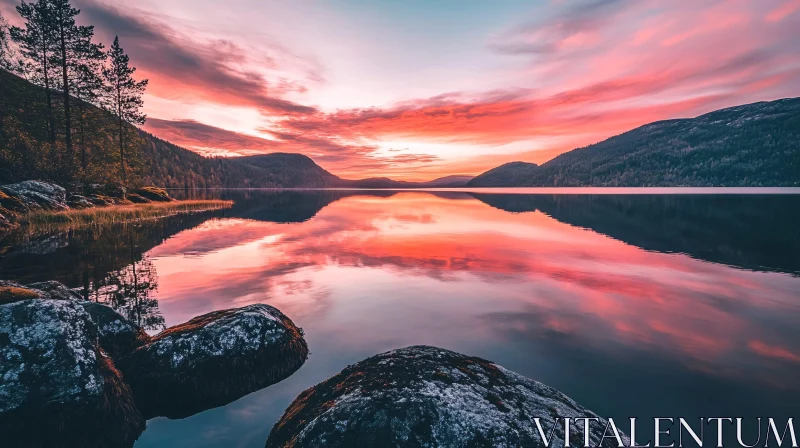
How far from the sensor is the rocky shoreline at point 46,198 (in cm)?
2706

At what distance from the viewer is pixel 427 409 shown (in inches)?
167

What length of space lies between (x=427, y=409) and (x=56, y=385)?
5.49 meters

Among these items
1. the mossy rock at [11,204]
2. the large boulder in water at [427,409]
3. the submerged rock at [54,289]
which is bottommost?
the large boulder in water at [427,409]

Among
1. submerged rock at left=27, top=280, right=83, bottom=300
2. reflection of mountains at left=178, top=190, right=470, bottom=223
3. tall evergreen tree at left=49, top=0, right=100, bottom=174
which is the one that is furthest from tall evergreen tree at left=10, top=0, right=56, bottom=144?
submerged rock at left=27, top=280, right=83, bottom=300

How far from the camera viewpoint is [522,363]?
8.85m

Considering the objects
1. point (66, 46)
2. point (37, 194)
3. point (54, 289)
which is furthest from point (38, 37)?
point (54, 289)

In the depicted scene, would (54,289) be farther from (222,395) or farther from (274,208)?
(274,208)

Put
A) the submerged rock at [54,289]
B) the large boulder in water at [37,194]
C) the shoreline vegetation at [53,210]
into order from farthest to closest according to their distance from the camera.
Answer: the large boulder in water at [37,194]
the shoreline vegetation at [53,210]
the submerged rock at [54,289]

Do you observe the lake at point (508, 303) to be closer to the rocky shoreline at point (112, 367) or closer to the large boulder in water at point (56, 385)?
the rocky shoreline at point (112, 367)

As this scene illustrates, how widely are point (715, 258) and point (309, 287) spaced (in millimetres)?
26937

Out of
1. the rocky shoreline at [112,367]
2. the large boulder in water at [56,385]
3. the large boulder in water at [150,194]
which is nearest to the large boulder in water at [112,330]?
the rocky shoreline at [112,367]

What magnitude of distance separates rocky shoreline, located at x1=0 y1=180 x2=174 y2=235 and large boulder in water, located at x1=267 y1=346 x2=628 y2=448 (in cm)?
3363

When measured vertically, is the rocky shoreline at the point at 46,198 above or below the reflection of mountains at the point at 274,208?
above

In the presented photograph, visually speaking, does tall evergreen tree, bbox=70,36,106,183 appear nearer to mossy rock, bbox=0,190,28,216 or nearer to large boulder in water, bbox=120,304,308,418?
mossy rock, bbox=0,190,28,216
